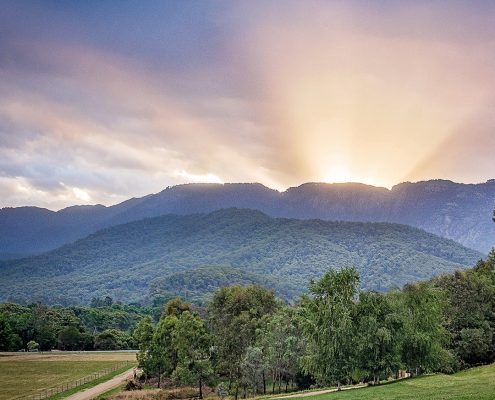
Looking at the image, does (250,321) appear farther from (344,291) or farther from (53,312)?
(53,312)

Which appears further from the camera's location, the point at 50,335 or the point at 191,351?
the point at 50,335

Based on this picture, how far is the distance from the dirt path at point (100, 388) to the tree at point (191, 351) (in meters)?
10.5

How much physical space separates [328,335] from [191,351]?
23.4 m

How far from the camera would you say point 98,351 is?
11662 centimetres

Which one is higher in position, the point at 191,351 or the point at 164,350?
the point at 191,351

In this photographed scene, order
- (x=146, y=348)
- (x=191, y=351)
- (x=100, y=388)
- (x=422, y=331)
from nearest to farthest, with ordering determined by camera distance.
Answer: (x=422, y=331), (x=191, y=351), (x=100, y=388), (x=146, y=348)

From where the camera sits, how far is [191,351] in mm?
62531

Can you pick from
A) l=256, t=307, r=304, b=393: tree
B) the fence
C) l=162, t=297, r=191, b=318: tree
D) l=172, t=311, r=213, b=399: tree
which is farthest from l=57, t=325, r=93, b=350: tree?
l=256, t=307, r=304, b=393: tree

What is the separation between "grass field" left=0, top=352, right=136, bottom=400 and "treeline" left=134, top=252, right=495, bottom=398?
15.7 m

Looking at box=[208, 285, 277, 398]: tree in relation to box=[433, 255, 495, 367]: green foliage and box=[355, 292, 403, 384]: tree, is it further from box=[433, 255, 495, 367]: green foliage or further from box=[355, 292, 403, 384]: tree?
box=[433, 255, 495, 367]: green foliage

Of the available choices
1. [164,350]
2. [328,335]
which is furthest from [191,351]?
[328,335]

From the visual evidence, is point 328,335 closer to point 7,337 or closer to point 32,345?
point 32,345

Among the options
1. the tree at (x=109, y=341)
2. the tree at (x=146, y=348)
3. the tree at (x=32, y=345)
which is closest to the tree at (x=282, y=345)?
the tree at (x=146, y=348)

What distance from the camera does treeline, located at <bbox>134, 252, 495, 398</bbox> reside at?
46.2 m
